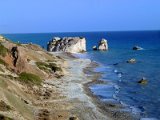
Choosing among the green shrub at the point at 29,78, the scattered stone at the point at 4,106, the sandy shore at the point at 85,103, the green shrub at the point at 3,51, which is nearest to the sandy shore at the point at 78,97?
the sandy shore at the point at 85,103

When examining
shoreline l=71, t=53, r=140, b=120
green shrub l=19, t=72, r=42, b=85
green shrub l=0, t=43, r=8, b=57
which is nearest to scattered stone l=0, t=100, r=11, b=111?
shoreline l=71, t=53, r=140, b=120

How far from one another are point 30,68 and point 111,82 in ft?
52.6

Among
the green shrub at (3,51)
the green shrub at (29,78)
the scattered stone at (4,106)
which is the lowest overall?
the green shrub at (29,78)

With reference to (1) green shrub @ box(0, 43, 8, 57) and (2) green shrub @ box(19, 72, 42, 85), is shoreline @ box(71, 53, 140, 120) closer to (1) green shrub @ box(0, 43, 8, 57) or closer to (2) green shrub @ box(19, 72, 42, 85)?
(2) green shrub @ box(19, 72, 42, 85)

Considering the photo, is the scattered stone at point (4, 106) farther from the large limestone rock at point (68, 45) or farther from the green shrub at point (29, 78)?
the large limestone rock at point (68, 45)

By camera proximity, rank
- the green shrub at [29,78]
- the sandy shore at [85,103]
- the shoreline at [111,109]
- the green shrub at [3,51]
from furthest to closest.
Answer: the green shrub at [3,51], the green shrub at [29,78], the shoreline at [111,109], the sandy shore at [85,103]

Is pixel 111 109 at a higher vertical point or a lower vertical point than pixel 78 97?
lower

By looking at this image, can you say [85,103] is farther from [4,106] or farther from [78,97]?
[4,106]

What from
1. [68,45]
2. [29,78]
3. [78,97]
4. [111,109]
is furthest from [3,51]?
[68,45]

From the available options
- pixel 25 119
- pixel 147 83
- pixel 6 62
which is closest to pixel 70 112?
pixel 25 119

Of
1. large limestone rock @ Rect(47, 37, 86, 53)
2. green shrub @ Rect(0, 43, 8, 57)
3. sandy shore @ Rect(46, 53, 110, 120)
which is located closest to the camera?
sandy shore @ Rect(46, 53, 110, 120)

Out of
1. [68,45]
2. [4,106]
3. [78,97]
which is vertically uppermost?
[4,106]

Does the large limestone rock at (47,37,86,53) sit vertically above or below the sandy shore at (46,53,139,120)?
below

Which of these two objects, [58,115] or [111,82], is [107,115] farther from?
[111,82]
